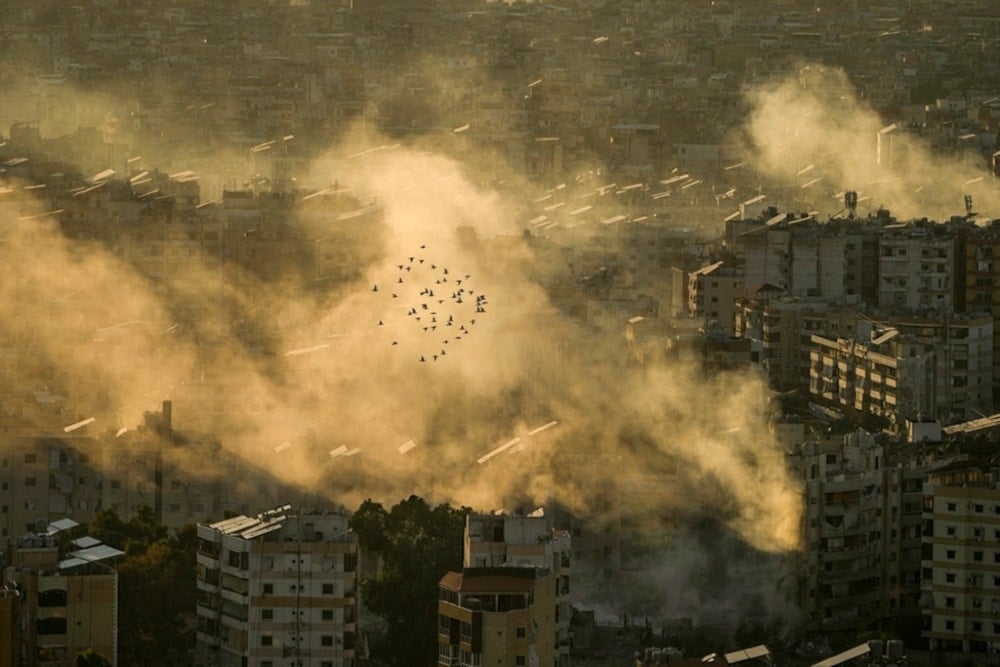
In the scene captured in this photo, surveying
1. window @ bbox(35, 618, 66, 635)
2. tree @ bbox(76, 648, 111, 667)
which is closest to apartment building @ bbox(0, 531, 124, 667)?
window @ bbox(35, 618, 66, 635)

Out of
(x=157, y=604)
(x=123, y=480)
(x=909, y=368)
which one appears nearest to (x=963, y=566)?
(x=157, y=604)

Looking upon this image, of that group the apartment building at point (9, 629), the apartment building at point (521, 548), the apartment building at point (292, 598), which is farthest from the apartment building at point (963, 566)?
the apartment building at point (9, 629)

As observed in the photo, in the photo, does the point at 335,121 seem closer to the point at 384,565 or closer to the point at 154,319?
the point at 154,319

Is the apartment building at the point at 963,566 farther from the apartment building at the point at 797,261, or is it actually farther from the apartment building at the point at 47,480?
the apartment building at the point at 797,261

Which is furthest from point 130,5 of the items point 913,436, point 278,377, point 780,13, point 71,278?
point 913,436

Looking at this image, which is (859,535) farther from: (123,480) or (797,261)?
(797,261)

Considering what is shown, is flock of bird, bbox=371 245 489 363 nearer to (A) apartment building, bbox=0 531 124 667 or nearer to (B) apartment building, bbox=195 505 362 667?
(B) apartment building, bbox=195 505 362 667
